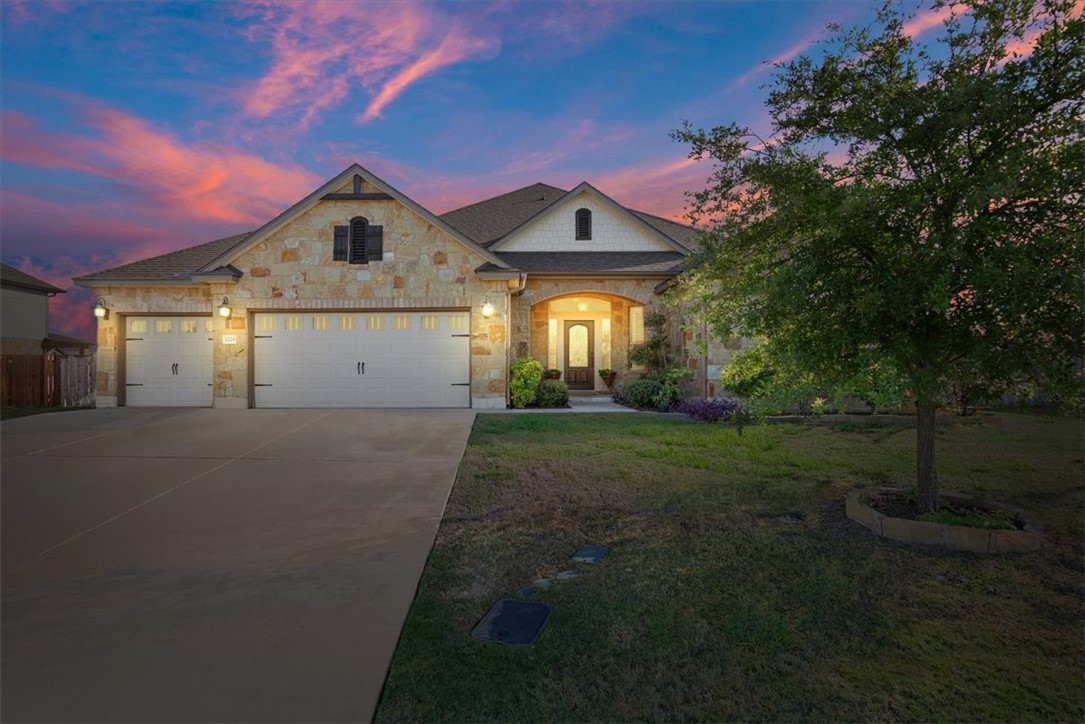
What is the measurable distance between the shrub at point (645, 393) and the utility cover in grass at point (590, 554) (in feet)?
30.5

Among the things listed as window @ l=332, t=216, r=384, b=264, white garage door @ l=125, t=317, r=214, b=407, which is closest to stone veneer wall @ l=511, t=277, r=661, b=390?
window @ l=332, t=216, r=384, b=264

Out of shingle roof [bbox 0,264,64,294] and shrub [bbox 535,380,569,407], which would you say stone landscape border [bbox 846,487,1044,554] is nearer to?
shrub [bbox 535,380,569,407]

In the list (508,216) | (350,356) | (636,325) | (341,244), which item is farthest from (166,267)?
(636,325)

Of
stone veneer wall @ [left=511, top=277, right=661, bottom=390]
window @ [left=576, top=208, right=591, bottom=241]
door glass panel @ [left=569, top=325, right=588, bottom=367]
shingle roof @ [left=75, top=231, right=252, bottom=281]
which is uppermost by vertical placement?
window @ [left=576, top=208, right=591, bottom=241]

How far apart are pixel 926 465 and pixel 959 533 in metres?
0.79

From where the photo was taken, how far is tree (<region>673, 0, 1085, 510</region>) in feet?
12.4

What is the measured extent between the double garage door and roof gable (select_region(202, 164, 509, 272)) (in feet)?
5.31

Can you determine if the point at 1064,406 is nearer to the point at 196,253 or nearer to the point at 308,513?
the point at 308,513

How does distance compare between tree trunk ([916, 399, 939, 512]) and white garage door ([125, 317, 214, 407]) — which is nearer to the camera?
tree trunk ([916, 399, 939, 512])

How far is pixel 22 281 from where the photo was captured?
22.1m

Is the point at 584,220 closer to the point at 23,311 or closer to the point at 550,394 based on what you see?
the point at 550,394

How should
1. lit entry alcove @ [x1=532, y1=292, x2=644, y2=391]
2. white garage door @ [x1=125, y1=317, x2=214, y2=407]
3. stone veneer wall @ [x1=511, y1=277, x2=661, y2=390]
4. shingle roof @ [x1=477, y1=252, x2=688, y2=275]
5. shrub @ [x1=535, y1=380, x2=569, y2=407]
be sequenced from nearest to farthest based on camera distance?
shrub @ [x1=535, y1=380, x2=569, y2=407], white garage door @ [x1=125, y1=317, x2=214, y2=407], shingle roof @ [x1=477, y1=252, x2=688, y2=275], stone veneer wall @ [x1=511, y1=277, x2=661, y2=390], lit entry alcove @ [x1=532, y1=292, x2=644, y2=391]

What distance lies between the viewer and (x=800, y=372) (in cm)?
478

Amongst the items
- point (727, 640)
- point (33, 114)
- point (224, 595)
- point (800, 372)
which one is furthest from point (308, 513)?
point (33, 114)
